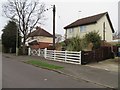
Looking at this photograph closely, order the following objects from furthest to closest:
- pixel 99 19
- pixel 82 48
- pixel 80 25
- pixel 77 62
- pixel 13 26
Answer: pixel 13 26 < pixel 80 25 < pixel 99 19 < pixel 82 48 < pixel 77 62

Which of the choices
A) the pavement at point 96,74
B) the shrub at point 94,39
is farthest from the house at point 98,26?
the pavement at point 96,74

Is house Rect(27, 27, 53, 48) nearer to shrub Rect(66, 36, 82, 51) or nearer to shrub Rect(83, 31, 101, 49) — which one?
shrub Rect(83, 31, 101, 49)

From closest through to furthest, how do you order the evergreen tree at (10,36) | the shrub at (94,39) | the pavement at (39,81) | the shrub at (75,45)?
the pavement at (39,81)
the shrub at (75,45)
the shrub at (94,39)
the evergreen tree at (10,36)

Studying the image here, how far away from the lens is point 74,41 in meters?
27.6

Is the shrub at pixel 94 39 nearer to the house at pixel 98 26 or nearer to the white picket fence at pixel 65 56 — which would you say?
the white picket fence at pixel 65 56

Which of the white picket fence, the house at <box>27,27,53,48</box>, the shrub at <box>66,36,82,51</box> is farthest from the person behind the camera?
the house at <box>27,27,53,48</box>

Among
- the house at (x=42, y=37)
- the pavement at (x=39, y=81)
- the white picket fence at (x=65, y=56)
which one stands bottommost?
the pavement at (x=39, y=81)

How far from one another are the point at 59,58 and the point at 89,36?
6155 millimetres

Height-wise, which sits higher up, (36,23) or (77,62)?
(36,23)

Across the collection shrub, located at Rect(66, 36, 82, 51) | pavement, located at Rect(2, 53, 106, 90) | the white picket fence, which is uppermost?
shrub, located at Rect(66, 36, 82, 51)

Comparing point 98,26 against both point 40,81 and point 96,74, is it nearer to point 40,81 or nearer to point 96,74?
point 96,74

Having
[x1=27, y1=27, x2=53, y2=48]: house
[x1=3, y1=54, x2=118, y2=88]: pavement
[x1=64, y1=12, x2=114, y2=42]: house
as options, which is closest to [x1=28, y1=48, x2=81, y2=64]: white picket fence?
[x1=3, y1=54, x2=118, y2=88]: pavement

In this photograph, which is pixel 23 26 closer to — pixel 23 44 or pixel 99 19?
pixel 23 44

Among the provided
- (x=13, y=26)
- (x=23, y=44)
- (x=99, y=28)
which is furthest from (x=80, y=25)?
(x=13, y=26)
